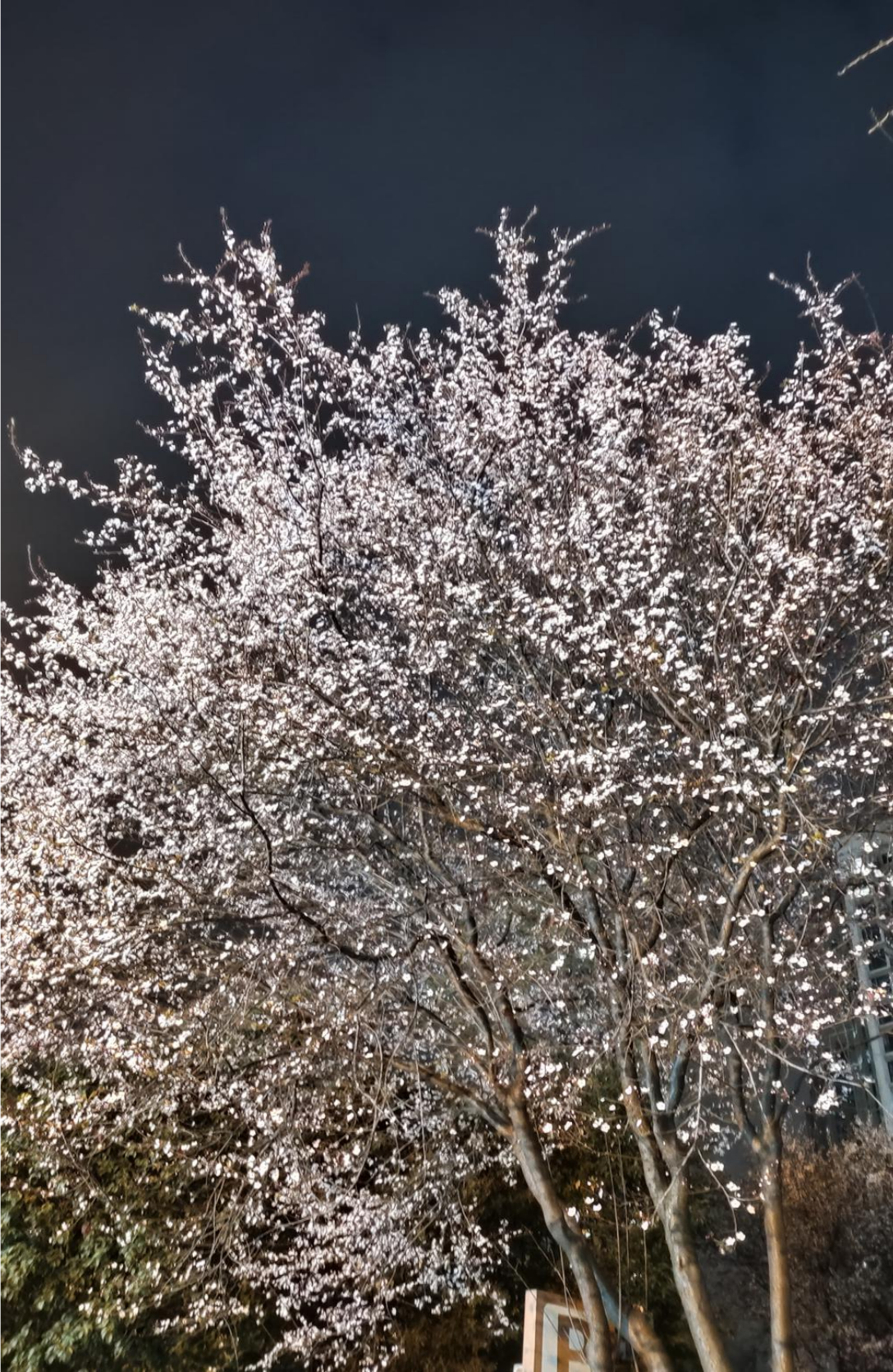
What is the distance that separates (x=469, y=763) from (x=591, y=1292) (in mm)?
3828

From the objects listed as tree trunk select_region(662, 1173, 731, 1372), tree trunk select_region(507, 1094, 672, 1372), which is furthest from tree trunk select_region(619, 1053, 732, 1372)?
tree trunk select_region(507, 1094, 672, 1372)

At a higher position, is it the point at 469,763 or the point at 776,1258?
the point at 469,763

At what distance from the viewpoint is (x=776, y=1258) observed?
6008 millimetres

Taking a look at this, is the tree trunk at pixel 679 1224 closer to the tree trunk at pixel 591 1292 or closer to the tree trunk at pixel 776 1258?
the tree trunk at pixel 591 1292

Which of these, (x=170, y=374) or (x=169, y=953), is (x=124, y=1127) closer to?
(x=169, y=953)

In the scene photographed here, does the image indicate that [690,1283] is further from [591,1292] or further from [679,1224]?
[591,1292]

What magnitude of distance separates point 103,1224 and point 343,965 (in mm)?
3730

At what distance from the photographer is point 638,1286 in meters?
A: 9.81

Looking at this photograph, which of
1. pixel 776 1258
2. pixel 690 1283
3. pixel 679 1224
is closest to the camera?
pixel 690 1283

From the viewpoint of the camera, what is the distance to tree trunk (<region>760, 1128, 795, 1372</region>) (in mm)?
5734

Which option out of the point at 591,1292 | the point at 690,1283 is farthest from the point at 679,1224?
the point at 591,1292

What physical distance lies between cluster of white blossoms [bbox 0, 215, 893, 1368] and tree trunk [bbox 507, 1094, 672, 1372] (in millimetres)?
32

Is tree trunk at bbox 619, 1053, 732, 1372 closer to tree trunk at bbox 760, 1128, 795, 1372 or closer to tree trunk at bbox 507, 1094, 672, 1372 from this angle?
tree trunk at bbox 507, 1094, 672, 1372

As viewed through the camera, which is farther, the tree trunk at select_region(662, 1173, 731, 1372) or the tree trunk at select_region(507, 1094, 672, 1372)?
Result: the tree trunk at select_region(507, 1094, 672, 1372)
